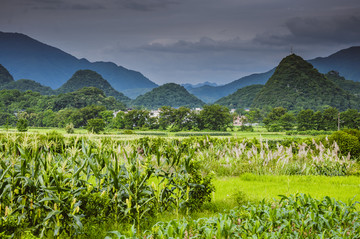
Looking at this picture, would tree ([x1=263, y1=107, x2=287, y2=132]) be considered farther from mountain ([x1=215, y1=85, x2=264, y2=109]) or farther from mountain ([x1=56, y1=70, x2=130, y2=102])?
mountain ([x1=56, y1=70, x2=130, y2=102])

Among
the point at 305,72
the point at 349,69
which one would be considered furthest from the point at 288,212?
the point at 349,69

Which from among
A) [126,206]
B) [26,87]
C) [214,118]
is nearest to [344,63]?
[214,118]

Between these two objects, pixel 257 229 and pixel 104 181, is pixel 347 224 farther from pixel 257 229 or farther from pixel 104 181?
pixel 104 181

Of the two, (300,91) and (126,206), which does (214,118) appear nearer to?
(126,206)

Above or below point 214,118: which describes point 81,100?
above

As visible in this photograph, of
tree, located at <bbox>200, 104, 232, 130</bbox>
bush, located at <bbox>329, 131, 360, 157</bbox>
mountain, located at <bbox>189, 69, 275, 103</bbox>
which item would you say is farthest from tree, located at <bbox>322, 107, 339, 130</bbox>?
mountain, located at <bbox>189, 69, 275, 103</bbox>

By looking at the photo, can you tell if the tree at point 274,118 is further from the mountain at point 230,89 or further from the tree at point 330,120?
the mountain at point 230,89

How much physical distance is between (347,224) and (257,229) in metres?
1.46

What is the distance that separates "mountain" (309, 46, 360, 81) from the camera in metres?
147

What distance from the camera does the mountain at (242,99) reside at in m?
95.9

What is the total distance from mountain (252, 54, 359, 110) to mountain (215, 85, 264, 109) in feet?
25.7

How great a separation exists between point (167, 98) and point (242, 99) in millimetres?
26684

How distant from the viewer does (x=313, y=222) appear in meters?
3.05

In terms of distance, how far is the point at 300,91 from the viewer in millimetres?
79688
